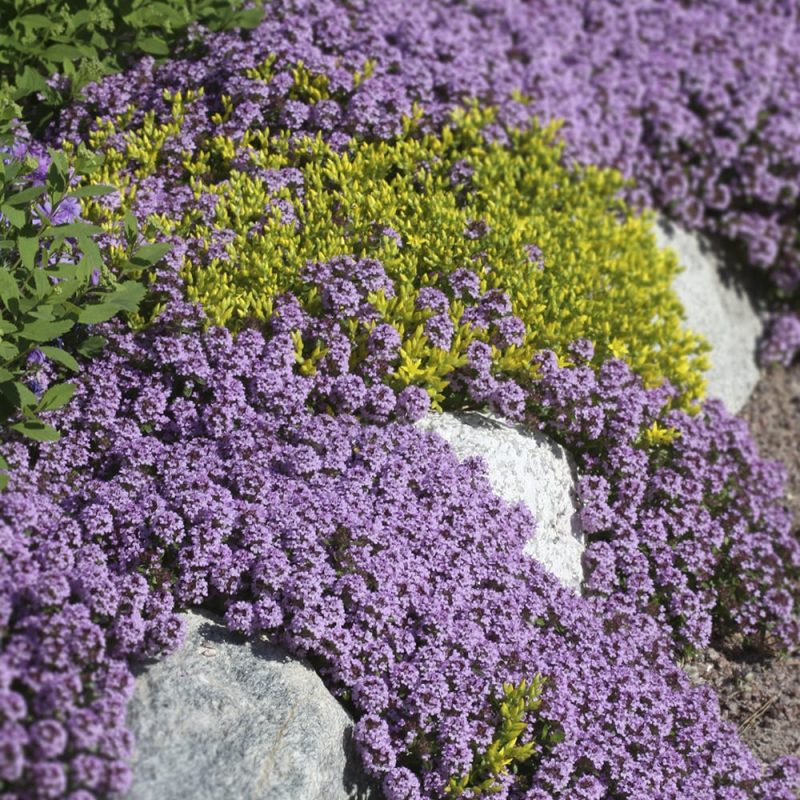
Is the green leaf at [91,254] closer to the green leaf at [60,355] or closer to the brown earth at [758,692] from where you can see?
the green leaf at [60,355]

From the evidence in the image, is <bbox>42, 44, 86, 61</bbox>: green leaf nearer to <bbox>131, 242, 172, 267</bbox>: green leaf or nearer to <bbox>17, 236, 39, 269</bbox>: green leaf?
<bbox>131, 242, 172, 267</bbox>: green leaf

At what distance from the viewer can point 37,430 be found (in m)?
4.26

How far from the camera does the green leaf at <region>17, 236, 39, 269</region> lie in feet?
14.1

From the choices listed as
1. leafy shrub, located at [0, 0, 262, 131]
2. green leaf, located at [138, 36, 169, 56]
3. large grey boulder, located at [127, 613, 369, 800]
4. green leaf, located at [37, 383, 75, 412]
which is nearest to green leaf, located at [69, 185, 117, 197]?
green leaf, located at [37, 383, 75, 412]

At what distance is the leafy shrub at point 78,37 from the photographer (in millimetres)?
5629

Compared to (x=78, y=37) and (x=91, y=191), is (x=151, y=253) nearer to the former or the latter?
(x=91, y=191)

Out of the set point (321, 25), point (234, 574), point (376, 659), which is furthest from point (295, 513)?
point (321, 25)

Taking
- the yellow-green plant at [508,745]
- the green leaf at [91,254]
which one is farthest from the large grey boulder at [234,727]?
the green leaf at [91,254]

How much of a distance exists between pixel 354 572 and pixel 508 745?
94 centimetres

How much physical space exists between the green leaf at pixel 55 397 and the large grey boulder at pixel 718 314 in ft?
15.0

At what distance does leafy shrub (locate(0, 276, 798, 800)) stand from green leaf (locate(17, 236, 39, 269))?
0.60 m

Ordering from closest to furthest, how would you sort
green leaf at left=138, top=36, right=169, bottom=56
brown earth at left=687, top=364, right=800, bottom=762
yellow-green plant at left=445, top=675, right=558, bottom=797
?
yellow-green plant at left=445, top=675, right=558, bottom=797 < brown earth at left=687, top=364, right=800, bottom=762 < green leaf at left=138, top=36, right=169, bottom=56

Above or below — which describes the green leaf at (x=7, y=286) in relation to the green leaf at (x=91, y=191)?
below

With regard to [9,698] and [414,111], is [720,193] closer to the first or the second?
[414,111]
